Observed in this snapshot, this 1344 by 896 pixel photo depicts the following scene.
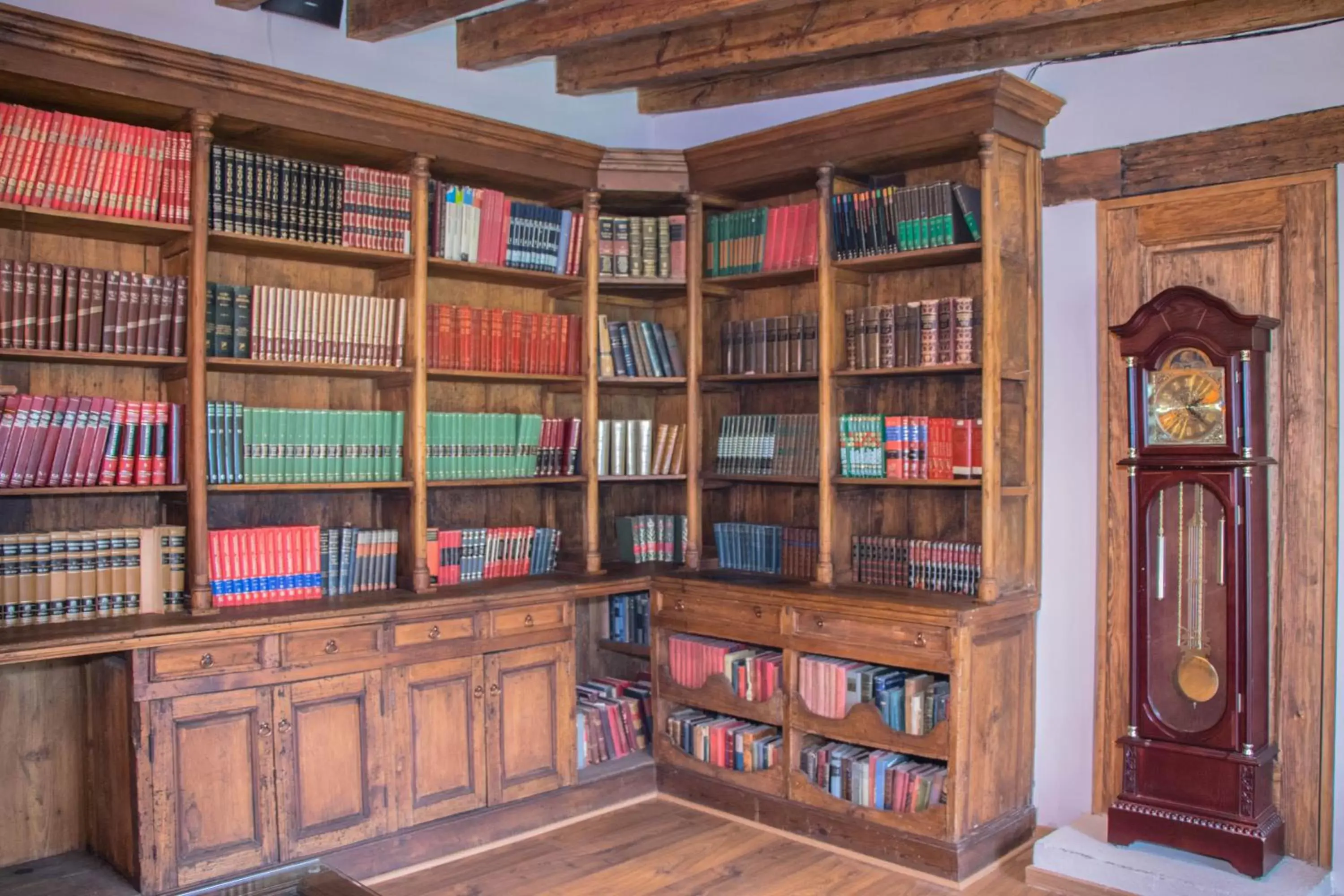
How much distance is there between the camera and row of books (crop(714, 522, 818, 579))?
4.58 m

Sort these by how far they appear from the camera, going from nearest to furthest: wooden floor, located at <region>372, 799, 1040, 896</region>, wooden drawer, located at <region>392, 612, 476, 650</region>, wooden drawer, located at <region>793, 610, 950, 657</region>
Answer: wooden floor, located at <region>372, 799, 1040, 896</region> → wooden drawer, located at <region>793, 610, 950, 657</region> → wooden drawer, located at <region>392, 612, 476, 650</region>

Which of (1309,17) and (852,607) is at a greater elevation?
(1309,17)

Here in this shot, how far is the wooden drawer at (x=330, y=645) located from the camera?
3.65 metres

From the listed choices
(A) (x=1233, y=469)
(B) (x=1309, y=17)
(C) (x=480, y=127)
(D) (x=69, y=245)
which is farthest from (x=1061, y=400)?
(D) (x=69, y=245)

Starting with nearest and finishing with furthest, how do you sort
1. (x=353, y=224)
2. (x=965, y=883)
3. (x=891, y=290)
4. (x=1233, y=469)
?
1. (x=1233, y=469)
2. (x=965, y=883)
3. (x=353, y=224)
4. (x=891, y=290)

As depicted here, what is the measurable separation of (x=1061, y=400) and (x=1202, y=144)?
3.37 ft

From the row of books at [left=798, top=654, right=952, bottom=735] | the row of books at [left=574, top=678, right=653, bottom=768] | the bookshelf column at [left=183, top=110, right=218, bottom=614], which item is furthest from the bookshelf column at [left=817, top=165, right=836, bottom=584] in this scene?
the bookshelf column at [left=183, top=110, right=218, bottom=614]

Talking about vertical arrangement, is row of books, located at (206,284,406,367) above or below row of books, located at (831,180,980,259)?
below

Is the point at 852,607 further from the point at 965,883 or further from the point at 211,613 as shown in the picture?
the point at 211,613

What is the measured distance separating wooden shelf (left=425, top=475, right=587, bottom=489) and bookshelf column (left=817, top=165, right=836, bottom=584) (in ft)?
3.49

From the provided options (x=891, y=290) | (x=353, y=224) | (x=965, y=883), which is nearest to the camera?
(x=965, y=883)

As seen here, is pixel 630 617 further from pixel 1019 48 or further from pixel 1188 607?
pixel 1019 48

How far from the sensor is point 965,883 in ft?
12.4

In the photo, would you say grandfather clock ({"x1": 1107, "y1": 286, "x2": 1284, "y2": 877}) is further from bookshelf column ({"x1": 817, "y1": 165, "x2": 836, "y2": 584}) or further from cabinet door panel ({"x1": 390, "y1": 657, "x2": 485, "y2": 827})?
cabinet door panel ({"x1": 390, "y1": 657, "x2": 485, "y2": 827})
